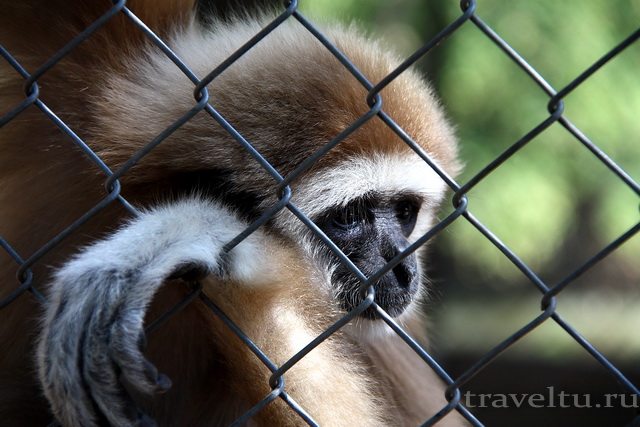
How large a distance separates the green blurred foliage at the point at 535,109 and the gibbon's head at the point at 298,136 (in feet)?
10.8

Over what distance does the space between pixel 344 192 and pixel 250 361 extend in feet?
2.74

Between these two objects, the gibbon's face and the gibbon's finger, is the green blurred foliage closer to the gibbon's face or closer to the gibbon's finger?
the gibbon's face

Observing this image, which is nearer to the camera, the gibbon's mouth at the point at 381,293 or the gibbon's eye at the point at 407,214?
the gibbon's mouth at the point at 381,293

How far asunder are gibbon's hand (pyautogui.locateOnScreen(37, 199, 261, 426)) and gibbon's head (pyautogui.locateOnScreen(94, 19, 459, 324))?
0.54 m

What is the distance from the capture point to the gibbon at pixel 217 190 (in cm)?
238

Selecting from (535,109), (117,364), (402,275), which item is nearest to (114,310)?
(117,364)

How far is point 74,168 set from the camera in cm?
267

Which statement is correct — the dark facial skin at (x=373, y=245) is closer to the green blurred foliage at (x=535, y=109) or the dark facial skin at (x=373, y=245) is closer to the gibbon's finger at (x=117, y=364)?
the gibbon's finger at (x=117, y=364)

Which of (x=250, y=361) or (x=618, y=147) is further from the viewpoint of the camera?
(x=618, y=147)

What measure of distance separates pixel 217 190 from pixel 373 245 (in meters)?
0.71

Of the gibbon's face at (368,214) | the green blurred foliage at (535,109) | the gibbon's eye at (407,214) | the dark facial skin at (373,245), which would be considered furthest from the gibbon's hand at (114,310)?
the green blurred foliage at (535,109)

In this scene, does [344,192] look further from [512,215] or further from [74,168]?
[512,215]

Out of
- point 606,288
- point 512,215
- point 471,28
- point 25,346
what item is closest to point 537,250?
point 512,215

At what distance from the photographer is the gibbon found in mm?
2385
